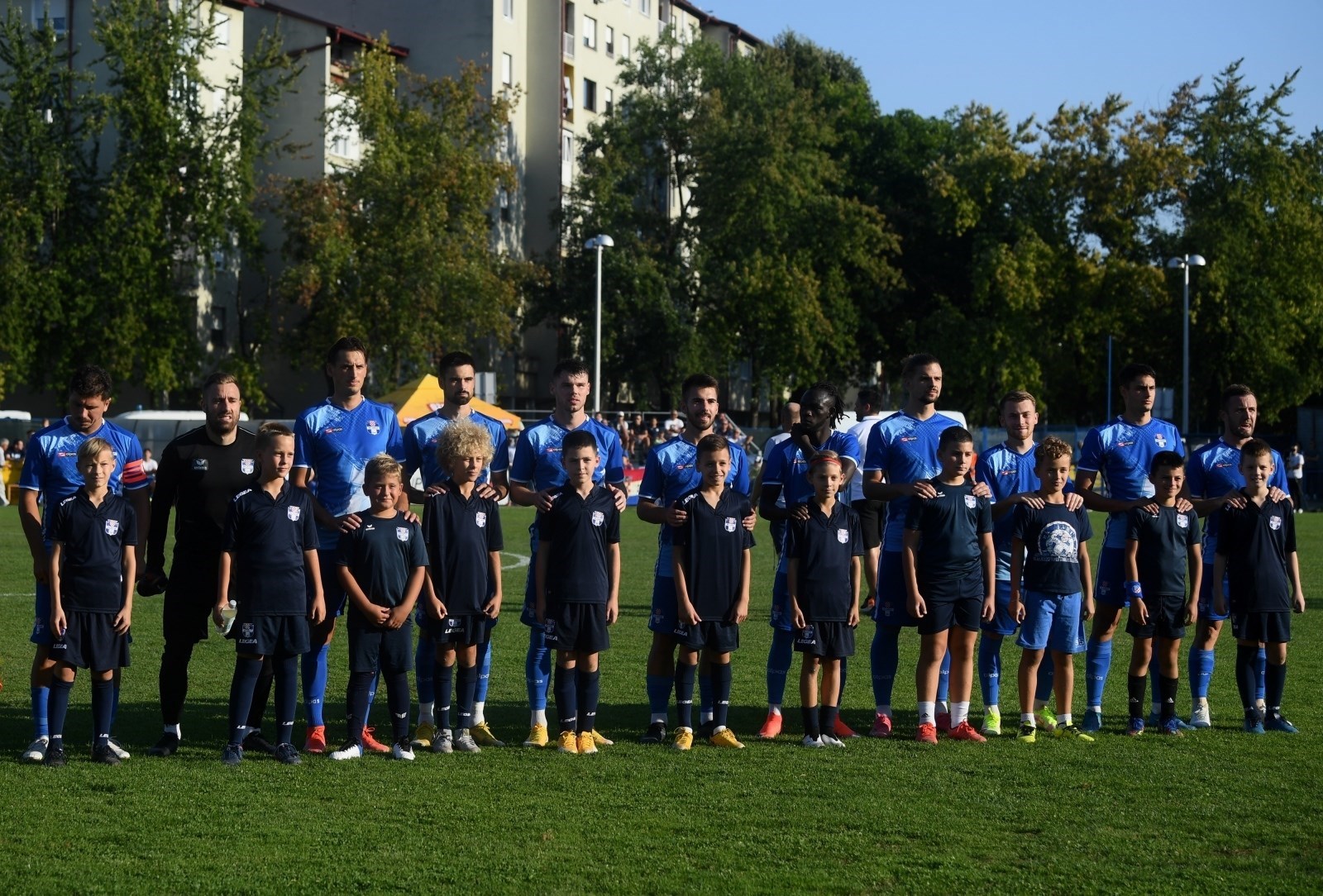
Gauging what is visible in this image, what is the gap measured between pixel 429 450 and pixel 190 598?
1488mm

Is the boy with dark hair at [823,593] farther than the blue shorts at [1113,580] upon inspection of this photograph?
No

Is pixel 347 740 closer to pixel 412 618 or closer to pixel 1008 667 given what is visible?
pixel 412 618

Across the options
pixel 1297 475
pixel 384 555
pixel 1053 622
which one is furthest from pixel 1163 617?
pixel 1297 475

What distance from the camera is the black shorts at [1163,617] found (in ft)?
28.9

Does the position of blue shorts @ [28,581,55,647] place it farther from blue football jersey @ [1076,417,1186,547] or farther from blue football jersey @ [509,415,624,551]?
blue football jersey @ [1076,417,1186,547]

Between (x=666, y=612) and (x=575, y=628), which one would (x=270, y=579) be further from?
(x=666, y=612)

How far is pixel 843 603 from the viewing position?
847 centimetres

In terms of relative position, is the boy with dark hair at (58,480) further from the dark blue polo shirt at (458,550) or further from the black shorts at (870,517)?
the black shorts at (870,517)

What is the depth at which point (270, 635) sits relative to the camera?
7695 millimetres

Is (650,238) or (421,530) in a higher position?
(650,238)

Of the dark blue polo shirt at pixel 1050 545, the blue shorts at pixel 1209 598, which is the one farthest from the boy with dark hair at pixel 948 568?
the blue shorts at pixel 1209 598

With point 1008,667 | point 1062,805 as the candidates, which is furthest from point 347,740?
point 1008,667

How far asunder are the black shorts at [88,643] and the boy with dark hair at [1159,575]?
18.1 feet

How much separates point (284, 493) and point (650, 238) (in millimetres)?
48474
